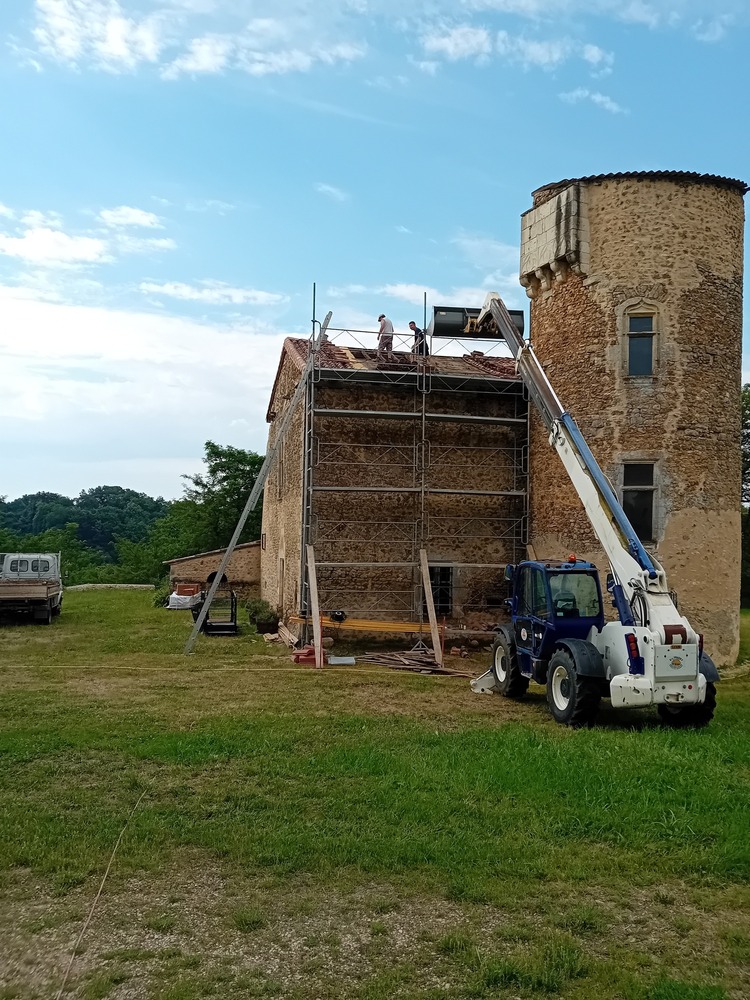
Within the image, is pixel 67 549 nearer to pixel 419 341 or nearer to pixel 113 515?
pixel 113 515

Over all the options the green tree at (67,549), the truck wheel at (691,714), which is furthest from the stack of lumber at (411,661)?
the green tree at (67,549)

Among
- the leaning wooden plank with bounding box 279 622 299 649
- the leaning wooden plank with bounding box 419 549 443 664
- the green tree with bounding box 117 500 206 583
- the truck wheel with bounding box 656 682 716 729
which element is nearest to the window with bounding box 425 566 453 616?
the leaning wooden plank with bounding box 419 549 443 664

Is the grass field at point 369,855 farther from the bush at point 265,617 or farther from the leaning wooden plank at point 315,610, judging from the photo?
the bush at point 265,617

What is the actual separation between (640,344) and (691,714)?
7907mm

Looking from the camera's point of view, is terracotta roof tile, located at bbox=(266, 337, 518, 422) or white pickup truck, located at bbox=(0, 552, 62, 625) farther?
white pickup truck, located at bbox=(0, 552, 62, 625)

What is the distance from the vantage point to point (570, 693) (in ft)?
32.6

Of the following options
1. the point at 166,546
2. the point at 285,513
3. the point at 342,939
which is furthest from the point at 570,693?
the point at 166,546

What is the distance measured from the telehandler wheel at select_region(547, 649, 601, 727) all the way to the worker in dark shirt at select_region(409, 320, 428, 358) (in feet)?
30.5

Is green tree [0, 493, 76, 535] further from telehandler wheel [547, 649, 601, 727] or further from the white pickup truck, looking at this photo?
telehandler wheel [547, 649, 601, 727]

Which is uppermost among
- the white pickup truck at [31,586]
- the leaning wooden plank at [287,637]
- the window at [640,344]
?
the window at [640,344]

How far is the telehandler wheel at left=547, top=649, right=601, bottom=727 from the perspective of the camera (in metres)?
9.76

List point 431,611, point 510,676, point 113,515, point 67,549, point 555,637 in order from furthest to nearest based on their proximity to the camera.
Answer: point 113,515
point 67,549
point 431,611
point 510,676
point 555,637

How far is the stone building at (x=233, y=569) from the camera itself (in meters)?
27.7

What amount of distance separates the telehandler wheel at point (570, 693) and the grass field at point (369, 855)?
31 centimetres
